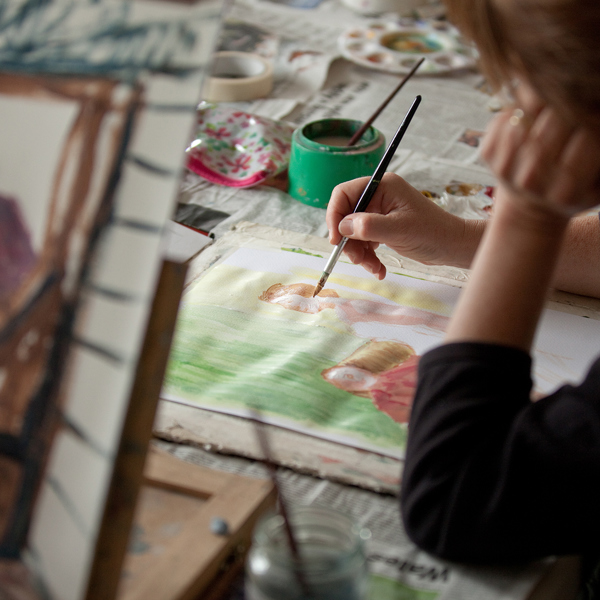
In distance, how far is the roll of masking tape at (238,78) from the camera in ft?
4.55

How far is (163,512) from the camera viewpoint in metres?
0.49

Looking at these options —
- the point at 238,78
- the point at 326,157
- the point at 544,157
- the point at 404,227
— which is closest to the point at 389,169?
the point at 326,157

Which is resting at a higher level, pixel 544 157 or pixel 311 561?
pixel 544 157

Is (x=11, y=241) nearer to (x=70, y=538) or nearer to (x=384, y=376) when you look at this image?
(x=70, y=538)

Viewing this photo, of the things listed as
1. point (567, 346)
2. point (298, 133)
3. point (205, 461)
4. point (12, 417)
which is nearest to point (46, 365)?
point (12, 417)

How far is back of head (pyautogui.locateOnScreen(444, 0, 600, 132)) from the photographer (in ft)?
1.30

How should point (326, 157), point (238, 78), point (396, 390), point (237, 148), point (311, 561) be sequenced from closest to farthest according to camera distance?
point (311, 561) → point (396, 390) → point (326, 157) → point (237, 148) → point (238, 78)

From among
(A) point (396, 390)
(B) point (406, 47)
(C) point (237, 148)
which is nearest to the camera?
(A) point (396, 390)

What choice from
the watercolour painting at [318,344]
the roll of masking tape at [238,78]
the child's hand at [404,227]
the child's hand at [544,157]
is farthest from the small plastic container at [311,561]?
the roll of masking tape at [238,78]

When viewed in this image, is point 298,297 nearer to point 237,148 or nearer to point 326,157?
point 326,157

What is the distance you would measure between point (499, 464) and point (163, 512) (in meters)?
0.25

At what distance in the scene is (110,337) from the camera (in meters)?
0.38

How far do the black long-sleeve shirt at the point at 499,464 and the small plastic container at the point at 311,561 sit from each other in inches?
2.9

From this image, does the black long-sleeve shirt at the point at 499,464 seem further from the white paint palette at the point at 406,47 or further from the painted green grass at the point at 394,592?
the white paint palette at the point at 406,47
